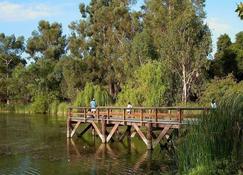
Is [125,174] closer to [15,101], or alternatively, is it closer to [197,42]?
[197,42]

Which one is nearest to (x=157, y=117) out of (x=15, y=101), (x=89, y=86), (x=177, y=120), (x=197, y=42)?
(x=177, y=120)

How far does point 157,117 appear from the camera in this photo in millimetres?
27094

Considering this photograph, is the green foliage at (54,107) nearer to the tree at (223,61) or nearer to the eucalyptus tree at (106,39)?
the eucalyptus tree at (106,39)

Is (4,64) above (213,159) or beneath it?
above

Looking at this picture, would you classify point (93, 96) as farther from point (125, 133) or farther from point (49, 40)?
point (49, 40)

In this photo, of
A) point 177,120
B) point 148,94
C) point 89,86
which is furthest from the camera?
point 89,86

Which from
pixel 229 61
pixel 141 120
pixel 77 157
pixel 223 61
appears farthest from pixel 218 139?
pixel 229 61

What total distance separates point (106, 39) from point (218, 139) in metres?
55.4

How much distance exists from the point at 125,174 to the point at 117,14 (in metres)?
45.9

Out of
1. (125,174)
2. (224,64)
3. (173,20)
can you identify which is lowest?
(125,174)

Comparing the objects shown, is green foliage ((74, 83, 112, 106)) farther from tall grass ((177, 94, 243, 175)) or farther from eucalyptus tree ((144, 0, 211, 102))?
tall grass ((177, 94, 243, 175))

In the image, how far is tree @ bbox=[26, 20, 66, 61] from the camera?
93875 millimetres

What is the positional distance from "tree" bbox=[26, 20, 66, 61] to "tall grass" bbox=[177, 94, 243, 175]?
81.4 metres

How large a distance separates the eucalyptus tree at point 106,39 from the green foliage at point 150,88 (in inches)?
564
